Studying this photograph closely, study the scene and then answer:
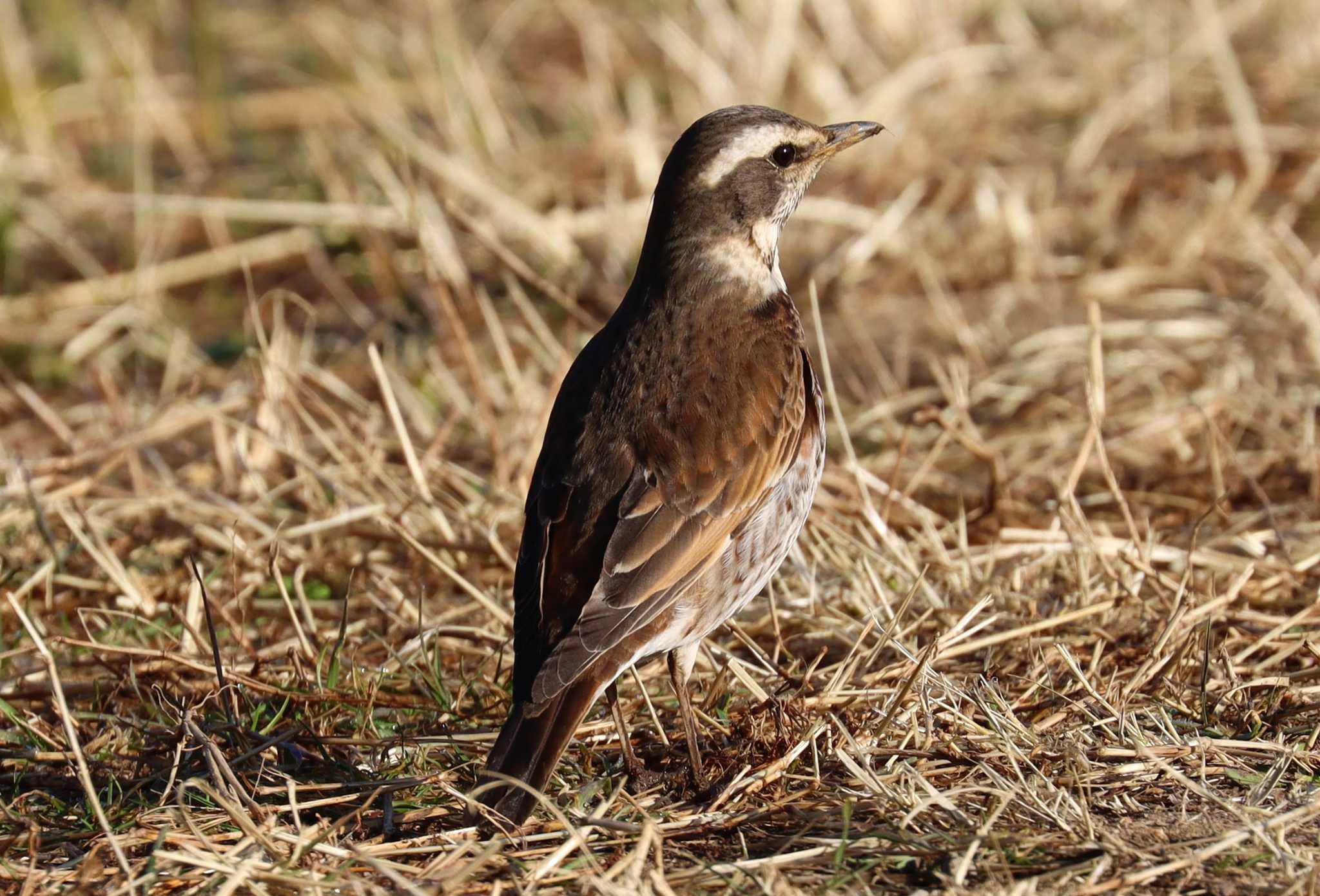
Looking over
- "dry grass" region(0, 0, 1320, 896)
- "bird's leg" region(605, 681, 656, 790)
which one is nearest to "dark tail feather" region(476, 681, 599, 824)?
"dry grass" region(0, 0, 1320, 896)

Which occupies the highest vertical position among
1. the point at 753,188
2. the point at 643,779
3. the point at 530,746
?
the point at 753,188

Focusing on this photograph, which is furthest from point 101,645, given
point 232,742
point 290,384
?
point 290,384

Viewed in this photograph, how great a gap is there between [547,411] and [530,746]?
249 cm

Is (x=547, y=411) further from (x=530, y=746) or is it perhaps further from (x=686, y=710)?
(x=530, y=746)

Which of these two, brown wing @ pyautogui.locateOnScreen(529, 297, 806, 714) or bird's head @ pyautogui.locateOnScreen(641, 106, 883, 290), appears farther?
bird's head @ pyautogui.locateOnScreen(641, 106, 883, 290)

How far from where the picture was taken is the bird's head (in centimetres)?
478

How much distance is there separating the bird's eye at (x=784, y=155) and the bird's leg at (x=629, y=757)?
1.63 m

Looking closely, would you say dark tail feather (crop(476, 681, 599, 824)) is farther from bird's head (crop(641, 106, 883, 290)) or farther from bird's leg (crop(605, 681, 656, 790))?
bird's head (crop(641, 106, 883, 290))

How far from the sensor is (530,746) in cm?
391

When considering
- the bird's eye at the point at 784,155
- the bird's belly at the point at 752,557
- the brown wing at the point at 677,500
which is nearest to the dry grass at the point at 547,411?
the bird's belly at the point at 752,557

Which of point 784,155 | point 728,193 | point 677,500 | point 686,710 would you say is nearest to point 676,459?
point 677,500

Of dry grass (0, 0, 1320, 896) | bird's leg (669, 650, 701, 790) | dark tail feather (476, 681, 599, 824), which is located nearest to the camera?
dark tail feather (476, 681, 599, 824)

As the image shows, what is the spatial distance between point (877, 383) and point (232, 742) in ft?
12.0

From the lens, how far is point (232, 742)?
14.5 feet
